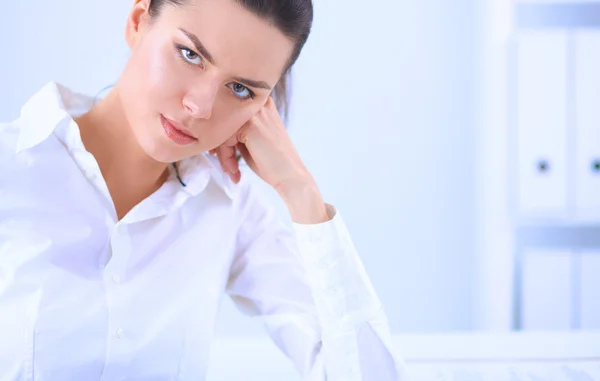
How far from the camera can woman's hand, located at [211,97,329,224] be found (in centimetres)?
110

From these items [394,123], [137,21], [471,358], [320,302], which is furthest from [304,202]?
[394,123]

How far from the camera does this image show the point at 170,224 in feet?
3.59

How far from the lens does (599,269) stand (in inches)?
84.5

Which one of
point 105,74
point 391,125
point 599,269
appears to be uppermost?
point 105,74

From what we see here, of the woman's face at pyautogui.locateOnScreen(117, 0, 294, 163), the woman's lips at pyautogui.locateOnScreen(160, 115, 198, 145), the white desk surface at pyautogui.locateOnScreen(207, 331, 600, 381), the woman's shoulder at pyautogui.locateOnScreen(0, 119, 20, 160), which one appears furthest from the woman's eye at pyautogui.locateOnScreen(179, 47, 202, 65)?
the white desk surface at pyautogui.locateOnScreen(207, 331, 600, 381)

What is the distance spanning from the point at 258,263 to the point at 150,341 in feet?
0.87

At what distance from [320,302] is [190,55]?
49 cm

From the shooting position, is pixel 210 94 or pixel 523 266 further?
pixel 523 266

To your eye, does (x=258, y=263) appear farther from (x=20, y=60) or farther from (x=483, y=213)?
(x=20, y=60)

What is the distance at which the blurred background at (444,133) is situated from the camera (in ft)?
6.83

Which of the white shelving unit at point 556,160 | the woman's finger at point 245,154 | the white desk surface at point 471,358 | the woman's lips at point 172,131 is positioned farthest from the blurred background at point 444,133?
the woman's lips at point 172,131

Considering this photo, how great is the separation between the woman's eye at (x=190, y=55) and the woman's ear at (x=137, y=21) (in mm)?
107

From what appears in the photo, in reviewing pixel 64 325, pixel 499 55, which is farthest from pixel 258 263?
pixel 499 55

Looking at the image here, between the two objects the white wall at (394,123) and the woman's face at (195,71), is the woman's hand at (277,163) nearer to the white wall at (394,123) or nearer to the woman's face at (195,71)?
the woman's face at (195,71)
